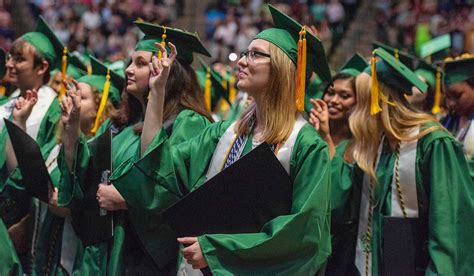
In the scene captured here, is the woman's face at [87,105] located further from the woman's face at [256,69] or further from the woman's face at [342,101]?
the woman's face at [256,69]

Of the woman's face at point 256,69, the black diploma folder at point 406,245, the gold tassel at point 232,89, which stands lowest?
the black diploma folder at point 406,245

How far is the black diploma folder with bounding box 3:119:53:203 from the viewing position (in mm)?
4891

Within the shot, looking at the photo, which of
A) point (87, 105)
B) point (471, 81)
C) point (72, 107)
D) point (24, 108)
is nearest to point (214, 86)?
point (87, 105)

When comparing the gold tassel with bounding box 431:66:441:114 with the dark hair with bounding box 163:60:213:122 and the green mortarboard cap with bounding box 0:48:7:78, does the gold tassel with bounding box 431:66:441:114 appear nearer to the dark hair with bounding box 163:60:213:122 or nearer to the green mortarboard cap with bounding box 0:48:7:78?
the dark hair with bounding box 163:60:213:122

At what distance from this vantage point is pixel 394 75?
4.70 meters

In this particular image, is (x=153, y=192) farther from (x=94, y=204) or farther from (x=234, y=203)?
(x=94, y=204)

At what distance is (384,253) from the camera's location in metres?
4.50

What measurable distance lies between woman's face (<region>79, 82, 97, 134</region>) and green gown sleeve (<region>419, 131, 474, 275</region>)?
2282 millimetres

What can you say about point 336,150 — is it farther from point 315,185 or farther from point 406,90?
point 315,185

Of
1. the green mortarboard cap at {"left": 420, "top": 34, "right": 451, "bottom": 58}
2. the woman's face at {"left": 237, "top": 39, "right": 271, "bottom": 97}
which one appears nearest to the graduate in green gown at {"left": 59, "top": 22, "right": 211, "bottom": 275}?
the woman's face at {"left": 237, "top": 39, "right": 271, "bottom": 97}

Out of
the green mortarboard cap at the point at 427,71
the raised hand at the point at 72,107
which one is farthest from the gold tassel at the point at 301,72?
the green mortarboard cap at the point at 427,71

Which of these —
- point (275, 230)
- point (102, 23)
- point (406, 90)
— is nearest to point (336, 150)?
point (406, 90)

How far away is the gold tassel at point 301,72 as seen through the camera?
388cm

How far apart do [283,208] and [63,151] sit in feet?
5.16
